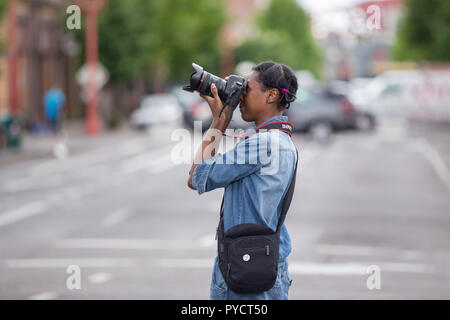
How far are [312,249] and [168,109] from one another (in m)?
27.5

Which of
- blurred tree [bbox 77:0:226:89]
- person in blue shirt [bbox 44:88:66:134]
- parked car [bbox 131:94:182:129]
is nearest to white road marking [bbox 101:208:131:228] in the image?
person in blue shirt [bbox 44:88:66:134]

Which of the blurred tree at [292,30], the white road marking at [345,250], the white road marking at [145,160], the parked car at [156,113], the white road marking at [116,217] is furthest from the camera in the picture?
the blurred tree at [292,30]

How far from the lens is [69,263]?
8.91 metres

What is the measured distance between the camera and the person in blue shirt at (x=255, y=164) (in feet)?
12.1

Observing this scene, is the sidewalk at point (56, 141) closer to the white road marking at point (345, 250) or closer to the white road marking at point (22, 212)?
the white road marking at point (22, 212)

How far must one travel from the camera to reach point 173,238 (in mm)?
10547

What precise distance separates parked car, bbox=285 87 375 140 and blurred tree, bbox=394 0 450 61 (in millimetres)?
19320

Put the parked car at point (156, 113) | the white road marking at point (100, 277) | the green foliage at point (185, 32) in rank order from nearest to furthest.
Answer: the white road marking at point (100, 277)
the parked car at point (156, 113)
the green foliage at point (185, 32)

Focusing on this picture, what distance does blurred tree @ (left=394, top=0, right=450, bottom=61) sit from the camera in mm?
47303

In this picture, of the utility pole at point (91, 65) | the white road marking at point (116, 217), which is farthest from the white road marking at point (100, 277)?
the utility pole at point (91, 65)

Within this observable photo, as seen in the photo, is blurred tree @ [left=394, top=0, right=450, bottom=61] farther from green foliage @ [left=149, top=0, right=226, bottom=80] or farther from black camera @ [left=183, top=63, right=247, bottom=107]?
black camera @ [left=183, top=63, right=247, bottom=107]

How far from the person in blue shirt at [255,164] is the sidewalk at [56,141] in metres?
17.8

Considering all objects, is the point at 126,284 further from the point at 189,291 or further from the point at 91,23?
the point at 91,23
